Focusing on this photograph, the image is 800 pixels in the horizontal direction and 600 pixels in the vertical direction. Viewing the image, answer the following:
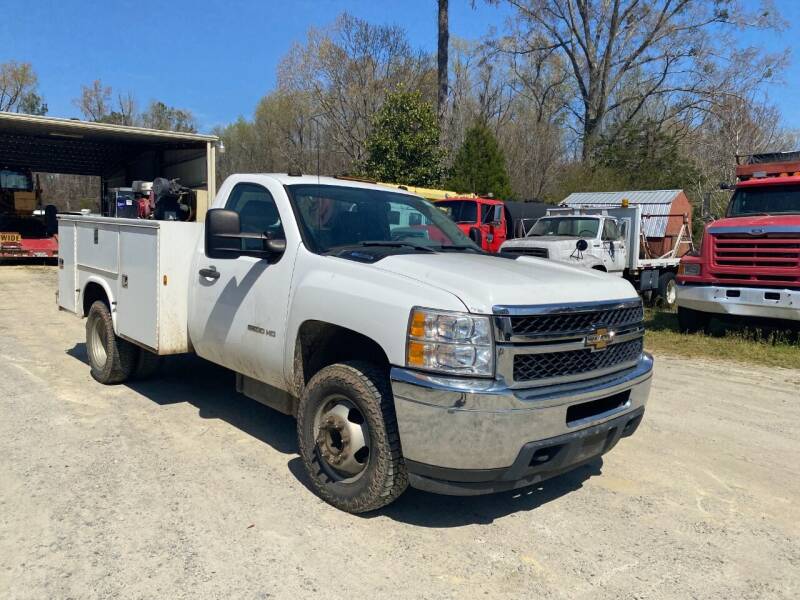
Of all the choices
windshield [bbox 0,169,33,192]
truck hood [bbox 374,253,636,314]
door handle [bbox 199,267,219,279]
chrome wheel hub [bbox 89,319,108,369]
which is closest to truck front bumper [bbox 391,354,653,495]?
truck hood [bbox 374,253,636,314]

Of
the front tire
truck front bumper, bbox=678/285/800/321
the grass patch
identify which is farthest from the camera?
truck front bumper, bbox=678/285/800/321

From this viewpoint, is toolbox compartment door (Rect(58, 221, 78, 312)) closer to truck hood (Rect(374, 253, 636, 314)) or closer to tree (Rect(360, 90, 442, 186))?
truck hood (Rect(374, 253, 636, 314))

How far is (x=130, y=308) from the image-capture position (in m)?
5.70

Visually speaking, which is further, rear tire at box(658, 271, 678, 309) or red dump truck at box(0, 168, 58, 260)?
red dump truck at box(0, 168, 58, 260)

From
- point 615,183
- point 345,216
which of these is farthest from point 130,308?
point 615,183

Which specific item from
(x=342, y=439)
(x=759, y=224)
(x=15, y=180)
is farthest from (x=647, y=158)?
(x=342, y=439)

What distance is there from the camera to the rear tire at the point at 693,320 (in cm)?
1073

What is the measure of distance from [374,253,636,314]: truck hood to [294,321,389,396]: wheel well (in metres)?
0.53

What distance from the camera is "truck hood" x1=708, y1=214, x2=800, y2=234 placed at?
Answer: 9.31 metres

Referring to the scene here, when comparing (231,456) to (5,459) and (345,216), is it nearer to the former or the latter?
(5,459)

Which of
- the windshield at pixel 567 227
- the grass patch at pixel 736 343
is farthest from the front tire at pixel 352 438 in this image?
the windshield at pixel 567 227

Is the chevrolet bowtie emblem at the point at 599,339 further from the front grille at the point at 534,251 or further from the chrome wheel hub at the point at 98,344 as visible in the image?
the front grille at the point at 534,251

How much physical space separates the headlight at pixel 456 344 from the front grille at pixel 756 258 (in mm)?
7848

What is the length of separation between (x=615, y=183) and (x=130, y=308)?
25.9 m
